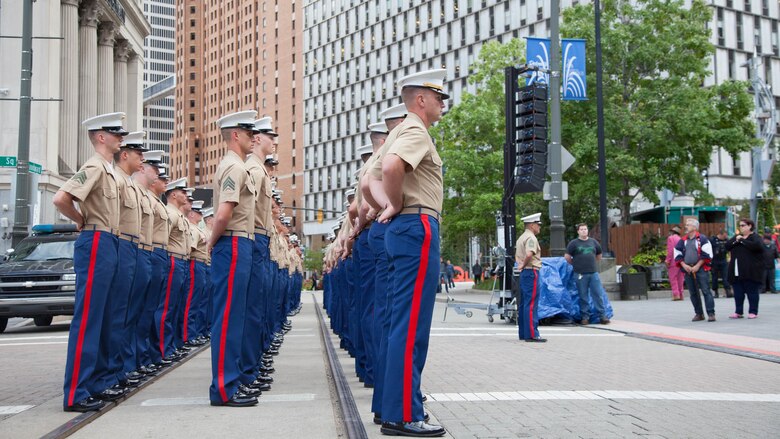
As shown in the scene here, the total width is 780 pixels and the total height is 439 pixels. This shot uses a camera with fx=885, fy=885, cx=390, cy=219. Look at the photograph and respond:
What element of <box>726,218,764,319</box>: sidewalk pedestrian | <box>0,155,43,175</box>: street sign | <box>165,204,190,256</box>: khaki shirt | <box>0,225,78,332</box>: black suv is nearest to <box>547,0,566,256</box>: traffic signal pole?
<box>726,218,764,319</box>: sidewalk pedestrian

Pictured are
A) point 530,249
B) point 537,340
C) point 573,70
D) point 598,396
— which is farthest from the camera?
point 573,70

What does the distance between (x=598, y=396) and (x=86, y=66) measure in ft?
143

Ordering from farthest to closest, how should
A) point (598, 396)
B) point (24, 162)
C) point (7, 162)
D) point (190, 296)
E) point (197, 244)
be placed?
1. point (24, 162)
2. point (7, 162)
3. point (197, 244)
4. point (190, 296)
5. point (598, 396)

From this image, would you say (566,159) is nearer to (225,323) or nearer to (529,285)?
(529,285)

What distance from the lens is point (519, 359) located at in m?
10.8

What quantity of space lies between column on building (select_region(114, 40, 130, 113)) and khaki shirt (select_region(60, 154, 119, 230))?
4846 centimetres

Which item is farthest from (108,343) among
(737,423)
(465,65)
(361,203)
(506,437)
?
(465,65)

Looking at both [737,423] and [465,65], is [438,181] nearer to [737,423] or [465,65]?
[737,423]

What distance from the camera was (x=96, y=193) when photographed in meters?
7.25

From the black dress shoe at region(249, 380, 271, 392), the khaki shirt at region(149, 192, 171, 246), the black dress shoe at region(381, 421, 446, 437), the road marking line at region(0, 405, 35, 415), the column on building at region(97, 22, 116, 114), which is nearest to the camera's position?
the black dress shoe at region(381, 421, 446, 437)

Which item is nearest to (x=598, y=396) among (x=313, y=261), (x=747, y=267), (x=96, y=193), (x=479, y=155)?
(x=96, y=193)

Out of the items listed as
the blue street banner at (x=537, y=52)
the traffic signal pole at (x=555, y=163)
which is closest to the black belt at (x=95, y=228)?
the traffic signal pole at (x=555, y=163)

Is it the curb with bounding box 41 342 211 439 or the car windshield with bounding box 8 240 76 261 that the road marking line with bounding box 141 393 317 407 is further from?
the car windshield with bounding box 8 240 76 261

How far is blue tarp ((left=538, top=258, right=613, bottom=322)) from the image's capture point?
17.7 meters
